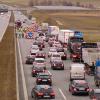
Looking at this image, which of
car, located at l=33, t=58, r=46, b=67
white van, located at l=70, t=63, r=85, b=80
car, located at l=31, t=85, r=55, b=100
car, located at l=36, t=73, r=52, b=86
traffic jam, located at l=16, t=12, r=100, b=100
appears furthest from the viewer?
car, located at l=33, t=58, r=46, b=67

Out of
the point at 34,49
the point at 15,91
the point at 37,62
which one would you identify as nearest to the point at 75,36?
the point at 34,49

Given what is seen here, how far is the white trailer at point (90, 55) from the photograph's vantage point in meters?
56.3

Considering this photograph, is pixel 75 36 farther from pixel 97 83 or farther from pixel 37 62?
pixel 97 83

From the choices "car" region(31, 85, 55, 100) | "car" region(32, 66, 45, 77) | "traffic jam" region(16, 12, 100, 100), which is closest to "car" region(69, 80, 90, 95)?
"traffic jam" region(16, 12, 100, 100)

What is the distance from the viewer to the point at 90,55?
57719 mm

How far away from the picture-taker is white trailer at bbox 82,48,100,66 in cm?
5630

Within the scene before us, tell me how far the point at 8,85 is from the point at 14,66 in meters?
14.5

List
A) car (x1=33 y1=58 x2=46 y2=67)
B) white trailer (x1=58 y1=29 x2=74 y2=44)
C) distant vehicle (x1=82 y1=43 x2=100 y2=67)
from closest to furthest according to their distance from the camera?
1. distant vehicle (x1=82 y1=43 x2=100 y2=67)
2. car (x1=33 y1=58 x2=46 y2=67)
3. white trailer (x1=58 y1=29 x2=74 y2=44)

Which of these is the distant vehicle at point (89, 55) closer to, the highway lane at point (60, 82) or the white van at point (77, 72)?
the highway lane at point (60, 82)

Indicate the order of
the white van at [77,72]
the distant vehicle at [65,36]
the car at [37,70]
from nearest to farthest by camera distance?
the white van at [77,72] < the car at [37,70] < the distant vehicle at [65,36]

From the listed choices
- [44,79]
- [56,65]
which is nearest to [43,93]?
[44,79]

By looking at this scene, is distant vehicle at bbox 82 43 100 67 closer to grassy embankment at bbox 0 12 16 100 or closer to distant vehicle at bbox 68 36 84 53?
distant vehicle at bbox 68 36 84 53

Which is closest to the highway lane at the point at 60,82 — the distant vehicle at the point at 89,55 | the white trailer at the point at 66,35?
the distant vehicle at the point at 89,55

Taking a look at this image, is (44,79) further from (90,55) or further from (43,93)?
(90,55)
